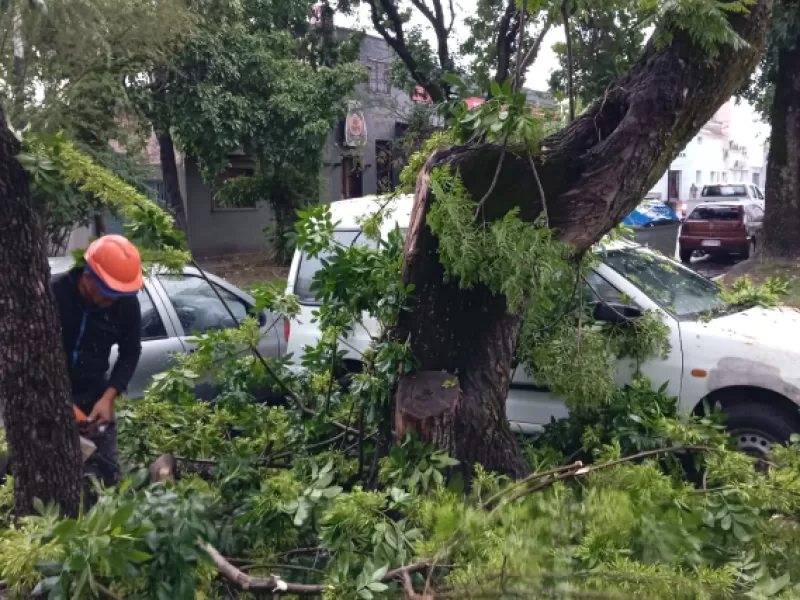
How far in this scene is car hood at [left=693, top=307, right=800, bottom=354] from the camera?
16.2 feet

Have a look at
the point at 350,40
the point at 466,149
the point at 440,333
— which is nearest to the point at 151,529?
the point at 440,333

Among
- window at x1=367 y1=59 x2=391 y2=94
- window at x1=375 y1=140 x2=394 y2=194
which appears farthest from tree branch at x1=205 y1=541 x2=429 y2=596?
→ window at x1=367 y1=59 x2=391 y2=94

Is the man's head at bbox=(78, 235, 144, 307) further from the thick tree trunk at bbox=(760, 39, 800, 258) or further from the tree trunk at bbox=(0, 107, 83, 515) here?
the thick tree trunk at bbox=(760, 39, 800, 258)

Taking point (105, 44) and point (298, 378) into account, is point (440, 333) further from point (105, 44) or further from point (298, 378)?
point (105, 44)

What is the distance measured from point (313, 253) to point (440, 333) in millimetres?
790

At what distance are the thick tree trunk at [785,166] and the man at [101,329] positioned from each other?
1253 centimetres

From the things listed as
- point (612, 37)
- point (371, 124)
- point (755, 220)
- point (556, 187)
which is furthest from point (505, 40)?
point (556, 187)

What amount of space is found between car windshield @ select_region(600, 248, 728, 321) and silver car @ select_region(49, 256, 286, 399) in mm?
2515

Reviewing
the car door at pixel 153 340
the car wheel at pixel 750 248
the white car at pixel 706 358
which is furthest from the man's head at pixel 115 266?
the car wheel at pixel 750 248

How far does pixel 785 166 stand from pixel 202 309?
36.6 feet

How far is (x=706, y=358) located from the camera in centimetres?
502

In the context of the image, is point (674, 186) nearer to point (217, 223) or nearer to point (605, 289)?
point (217, 223)

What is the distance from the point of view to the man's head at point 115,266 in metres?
3.60

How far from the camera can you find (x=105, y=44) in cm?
1102
